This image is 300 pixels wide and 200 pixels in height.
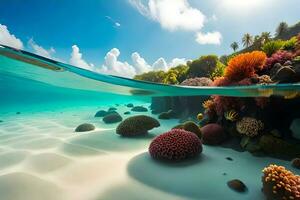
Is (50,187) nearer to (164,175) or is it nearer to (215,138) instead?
(164,175)

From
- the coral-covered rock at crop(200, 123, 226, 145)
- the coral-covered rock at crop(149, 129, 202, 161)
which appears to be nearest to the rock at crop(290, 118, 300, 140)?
the coral-covered rock at crop(200, 123, 226, 145)

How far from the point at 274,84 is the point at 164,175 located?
14.5 ft

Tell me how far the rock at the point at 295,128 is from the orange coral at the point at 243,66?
1.93 m

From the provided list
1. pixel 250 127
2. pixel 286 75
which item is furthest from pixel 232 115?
pixel 286 75

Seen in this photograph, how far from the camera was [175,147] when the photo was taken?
5.40 m

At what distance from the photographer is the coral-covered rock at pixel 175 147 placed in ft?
17.6

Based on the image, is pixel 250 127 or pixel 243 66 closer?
pixel 250 127

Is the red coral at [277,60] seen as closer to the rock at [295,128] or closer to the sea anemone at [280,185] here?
the rock at [295,128]

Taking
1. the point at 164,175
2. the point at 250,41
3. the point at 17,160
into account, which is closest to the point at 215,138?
the point at 164,175

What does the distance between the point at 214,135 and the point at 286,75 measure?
9.67 ft

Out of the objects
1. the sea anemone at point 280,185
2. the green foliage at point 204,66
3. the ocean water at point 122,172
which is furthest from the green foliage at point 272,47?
the sea anemone at point 280,185

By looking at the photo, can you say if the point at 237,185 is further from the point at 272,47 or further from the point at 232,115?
the point at 272,47

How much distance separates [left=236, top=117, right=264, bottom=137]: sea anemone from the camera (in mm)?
5918

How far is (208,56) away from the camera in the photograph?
1450 cm
